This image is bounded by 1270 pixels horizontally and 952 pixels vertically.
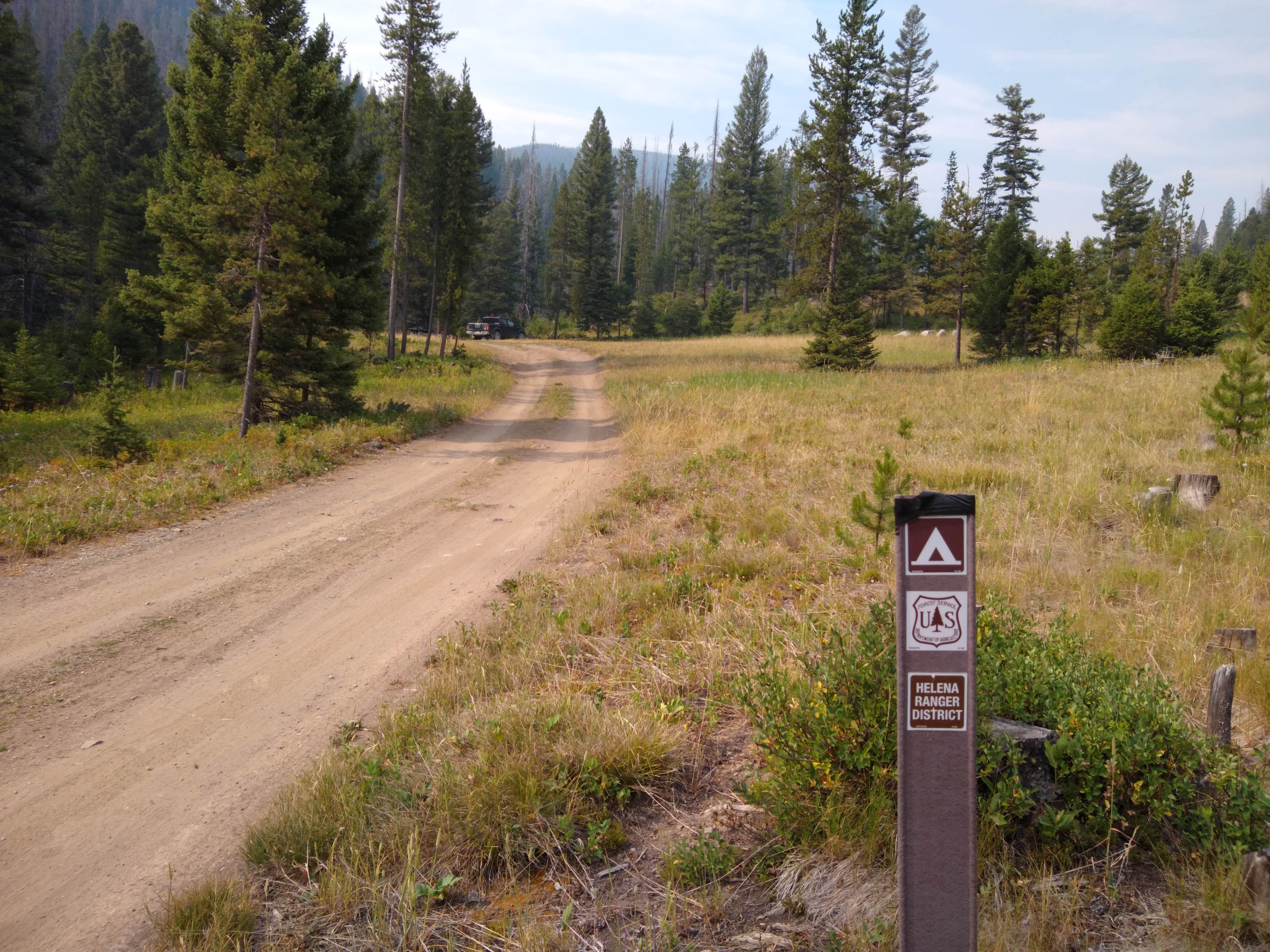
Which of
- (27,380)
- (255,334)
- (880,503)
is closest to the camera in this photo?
(880,503)

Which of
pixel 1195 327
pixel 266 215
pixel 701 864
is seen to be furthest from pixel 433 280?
pixel 701 864

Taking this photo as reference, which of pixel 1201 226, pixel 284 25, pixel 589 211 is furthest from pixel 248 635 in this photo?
pixel 1201 226

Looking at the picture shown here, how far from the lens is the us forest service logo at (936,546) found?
2.08m

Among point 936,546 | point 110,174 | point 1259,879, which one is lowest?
point 1259,879

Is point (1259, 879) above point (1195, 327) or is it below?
below

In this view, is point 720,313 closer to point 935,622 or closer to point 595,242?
point 595,242

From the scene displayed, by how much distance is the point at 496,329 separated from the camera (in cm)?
5747

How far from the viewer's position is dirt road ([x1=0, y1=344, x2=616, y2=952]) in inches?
143

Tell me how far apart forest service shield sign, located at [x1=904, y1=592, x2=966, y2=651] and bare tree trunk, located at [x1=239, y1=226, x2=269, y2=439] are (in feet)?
46.6

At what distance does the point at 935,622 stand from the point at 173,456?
42.7 ft

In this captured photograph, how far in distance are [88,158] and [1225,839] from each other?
44.5 metres

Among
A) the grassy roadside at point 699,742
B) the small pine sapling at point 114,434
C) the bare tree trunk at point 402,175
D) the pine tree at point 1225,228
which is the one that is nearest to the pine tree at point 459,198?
the bare tree trunk at point 402,175

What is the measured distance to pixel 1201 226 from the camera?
135m

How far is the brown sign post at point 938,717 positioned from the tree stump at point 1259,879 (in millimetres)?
1126
